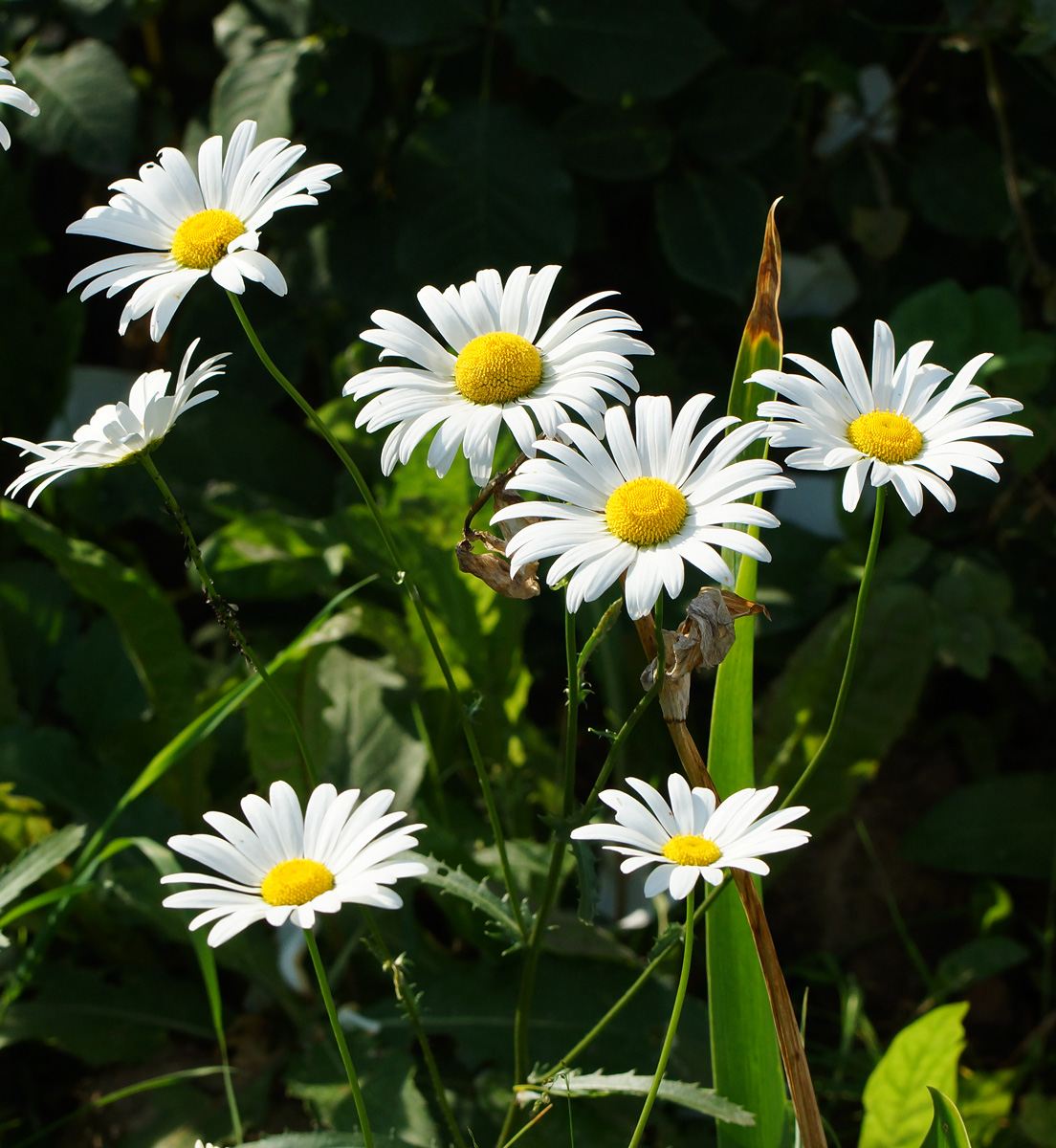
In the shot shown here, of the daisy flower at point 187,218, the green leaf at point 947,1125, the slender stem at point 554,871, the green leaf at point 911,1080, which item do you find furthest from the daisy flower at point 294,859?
the green leaf at point 911,1080

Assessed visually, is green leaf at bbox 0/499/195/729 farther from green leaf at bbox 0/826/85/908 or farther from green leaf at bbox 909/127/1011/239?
green leaf at bbox 909/127/1011/239

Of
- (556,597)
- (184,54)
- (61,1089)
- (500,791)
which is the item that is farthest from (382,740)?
(184,54)

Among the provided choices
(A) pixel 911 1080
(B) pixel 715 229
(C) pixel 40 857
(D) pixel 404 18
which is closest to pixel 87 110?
(D) pixel 404 18

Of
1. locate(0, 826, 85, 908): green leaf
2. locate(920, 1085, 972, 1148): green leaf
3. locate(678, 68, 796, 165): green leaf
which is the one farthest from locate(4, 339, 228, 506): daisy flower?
locate(678, 68, 796, 165): green leaf

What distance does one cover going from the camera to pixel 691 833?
0.52 metres

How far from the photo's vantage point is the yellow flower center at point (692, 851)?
48 centimetres

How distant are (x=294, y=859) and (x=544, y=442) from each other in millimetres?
224

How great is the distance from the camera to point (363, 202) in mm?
1487

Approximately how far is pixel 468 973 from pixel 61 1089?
485mm

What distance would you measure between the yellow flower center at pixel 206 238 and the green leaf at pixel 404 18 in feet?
2.54

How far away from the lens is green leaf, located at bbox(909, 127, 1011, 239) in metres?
1.39

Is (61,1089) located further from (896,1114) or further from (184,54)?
(184,54)

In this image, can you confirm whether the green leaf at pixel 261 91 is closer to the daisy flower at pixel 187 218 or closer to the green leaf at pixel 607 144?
the green leaf at pixel 607 144

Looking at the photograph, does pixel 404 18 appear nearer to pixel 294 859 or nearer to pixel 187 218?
pixel 187 218
